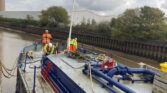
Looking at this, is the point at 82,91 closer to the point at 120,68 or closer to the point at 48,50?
the point at 120,68

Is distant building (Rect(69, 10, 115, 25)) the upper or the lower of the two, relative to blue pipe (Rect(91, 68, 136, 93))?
upper

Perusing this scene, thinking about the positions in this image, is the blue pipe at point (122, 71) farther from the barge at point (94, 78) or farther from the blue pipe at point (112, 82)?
the blue pipe at point (112, 82)

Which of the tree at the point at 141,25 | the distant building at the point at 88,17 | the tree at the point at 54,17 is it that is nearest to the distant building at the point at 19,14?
the tree at the point at 54,17

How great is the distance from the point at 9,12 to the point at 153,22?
86.5 meters

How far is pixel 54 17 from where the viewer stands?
7812 centimetres

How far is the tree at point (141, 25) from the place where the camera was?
136 ft

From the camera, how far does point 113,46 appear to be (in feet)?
150

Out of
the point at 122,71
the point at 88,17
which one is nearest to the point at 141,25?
the point at 122,71

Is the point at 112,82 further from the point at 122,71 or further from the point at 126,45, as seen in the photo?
the point at 126,45

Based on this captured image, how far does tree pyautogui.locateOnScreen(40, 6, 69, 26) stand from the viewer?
76125 mm

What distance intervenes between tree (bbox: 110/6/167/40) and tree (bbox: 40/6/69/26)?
3047 centimetres

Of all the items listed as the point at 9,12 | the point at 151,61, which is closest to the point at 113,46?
the point at 151,61

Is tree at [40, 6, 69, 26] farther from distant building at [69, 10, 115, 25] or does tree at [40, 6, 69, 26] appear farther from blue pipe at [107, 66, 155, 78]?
blue pipe at [107, 66, 155, 78]

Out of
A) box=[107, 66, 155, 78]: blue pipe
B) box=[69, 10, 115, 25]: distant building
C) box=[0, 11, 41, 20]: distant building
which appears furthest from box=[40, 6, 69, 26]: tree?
Result: box=[107, 66, 155, 78]: blue pipe
